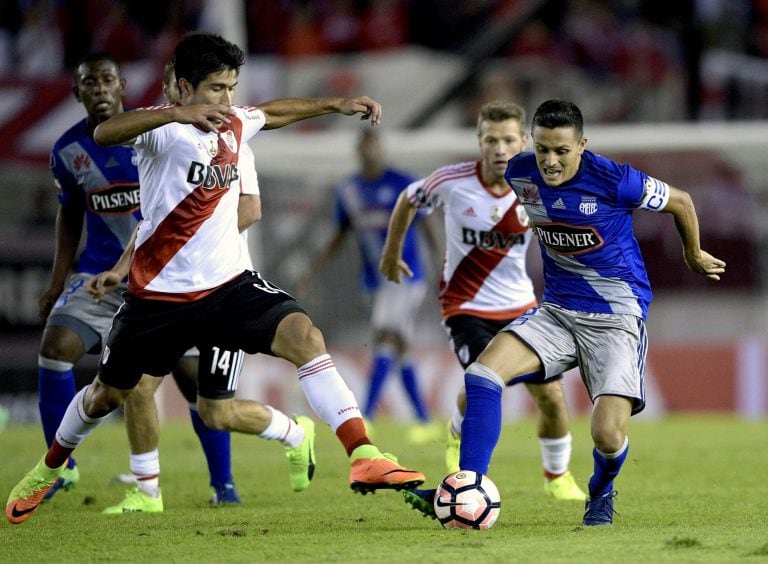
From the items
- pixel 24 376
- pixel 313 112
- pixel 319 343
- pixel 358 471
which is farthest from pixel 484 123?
pixel 24 376

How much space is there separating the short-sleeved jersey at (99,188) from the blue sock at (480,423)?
2.42m

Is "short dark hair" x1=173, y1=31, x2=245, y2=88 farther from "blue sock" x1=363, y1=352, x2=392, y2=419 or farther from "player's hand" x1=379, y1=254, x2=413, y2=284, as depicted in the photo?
"blue sock" x1=363, y1=352, x2=392, y2=419

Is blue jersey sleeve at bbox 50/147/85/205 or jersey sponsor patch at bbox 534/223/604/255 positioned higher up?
blue jersey sleeve at bbox 50/147/85/205

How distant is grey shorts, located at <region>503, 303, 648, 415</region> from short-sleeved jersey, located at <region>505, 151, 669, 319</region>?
69 mm

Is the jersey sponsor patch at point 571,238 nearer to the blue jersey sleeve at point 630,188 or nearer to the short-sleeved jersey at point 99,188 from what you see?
the blue jersey sleeve at point 630,188

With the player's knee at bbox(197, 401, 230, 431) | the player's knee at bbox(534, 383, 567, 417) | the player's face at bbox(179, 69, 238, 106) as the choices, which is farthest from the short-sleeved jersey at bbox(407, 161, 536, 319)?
the player's face at bbox(179, 69, 238, 106)

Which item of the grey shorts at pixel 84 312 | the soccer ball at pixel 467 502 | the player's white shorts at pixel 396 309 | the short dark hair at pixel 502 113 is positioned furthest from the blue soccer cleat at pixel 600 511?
the player's white shorts at pixel 396 309

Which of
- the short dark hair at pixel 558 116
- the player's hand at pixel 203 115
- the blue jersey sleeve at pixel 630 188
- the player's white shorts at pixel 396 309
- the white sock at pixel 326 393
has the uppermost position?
the player's hand at pixel 203 115

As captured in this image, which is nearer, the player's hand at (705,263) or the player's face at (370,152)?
the player's hand at (705,263)

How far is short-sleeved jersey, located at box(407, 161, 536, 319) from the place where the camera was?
7652 mm

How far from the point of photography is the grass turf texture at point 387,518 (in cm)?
516

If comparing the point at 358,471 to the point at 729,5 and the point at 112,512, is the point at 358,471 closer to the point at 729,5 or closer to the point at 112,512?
the point at 112,512

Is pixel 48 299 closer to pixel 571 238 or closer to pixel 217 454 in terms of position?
pixel 217 454

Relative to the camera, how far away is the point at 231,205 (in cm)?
611
